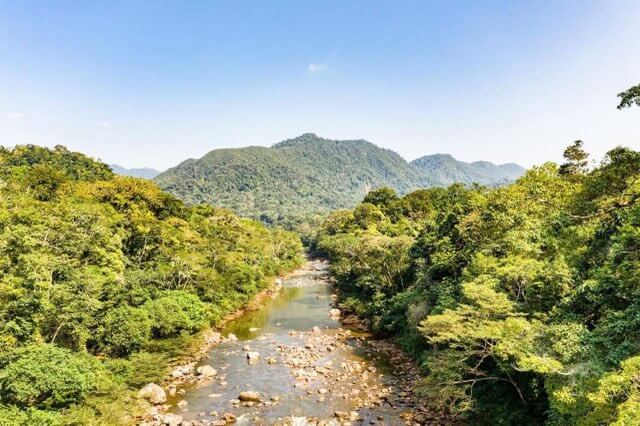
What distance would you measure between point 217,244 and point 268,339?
1432 cm

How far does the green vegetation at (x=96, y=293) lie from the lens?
16.2 meters

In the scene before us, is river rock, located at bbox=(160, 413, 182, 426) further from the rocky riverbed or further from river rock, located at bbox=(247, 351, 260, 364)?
river rock, located at bbox=(247, 351, 260, 364)

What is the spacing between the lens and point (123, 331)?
24.3m

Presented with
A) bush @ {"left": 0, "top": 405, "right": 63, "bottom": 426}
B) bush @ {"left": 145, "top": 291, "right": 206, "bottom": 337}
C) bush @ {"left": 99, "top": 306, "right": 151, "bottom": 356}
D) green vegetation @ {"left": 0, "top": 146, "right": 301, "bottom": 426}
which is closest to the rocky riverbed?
green vegetation @ {"left": 0, "top": 146, "right": 301, "bottom": 426}

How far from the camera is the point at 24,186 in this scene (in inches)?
1679

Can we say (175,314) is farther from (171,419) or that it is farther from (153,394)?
(171,419)

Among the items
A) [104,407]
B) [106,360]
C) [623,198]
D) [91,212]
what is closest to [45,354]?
[104,407]

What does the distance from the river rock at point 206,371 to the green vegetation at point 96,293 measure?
94.7 inches

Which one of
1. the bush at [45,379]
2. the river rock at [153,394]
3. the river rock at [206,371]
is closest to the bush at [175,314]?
the river rock at [206,371]

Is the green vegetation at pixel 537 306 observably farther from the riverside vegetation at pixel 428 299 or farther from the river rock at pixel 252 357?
the river rock at pixel 252 357

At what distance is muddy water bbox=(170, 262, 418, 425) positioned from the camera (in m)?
20.8

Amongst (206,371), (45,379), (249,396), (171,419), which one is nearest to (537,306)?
(249,396)

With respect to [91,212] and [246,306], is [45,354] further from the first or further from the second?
[246,306]

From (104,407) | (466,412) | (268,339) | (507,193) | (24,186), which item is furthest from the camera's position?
(24,186)
